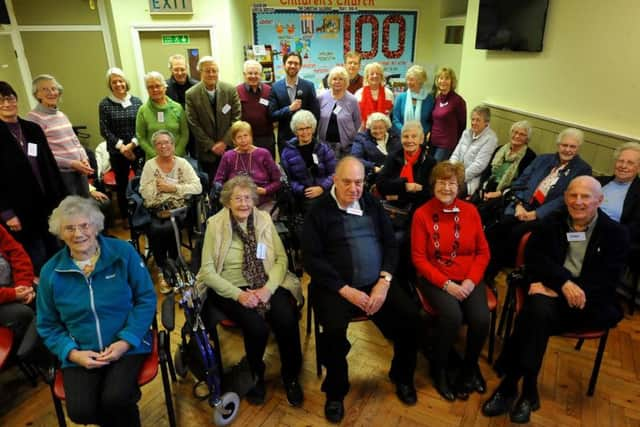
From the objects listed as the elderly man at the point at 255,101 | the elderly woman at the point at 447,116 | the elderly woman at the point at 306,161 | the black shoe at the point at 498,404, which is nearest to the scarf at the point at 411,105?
the elderly woman at the point at 447,116

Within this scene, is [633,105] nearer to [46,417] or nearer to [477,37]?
[477,37]

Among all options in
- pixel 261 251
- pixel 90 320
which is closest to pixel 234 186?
pixel 261 251

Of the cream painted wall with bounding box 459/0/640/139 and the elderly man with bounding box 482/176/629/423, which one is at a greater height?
the cream painted wall with bounding box 459/0/640/139

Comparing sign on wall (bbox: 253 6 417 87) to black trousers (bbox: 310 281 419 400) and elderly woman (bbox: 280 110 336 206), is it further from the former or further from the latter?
black trousers (bbox: 310 281 419 400)

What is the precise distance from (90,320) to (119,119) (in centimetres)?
254

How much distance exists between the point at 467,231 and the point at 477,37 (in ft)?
10.7

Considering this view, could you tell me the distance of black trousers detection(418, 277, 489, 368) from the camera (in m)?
2.25

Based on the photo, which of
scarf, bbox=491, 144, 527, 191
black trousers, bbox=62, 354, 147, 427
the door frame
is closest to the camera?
black trousers, bbox=62, 354, 147, 427

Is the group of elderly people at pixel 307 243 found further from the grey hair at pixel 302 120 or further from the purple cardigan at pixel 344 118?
the purple cardigan at pixel 344 118

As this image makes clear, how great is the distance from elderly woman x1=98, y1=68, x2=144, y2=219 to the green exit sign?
197 centimetres

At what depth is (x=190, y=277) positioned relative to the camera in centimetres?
206

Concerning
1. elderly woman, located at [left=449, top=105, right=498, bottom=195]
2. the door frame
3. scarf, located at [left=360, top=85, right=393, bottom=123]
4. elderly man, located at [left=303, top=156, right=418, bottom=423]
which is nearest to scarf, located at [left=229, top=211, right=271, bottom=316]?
elderly man, located at [left=303, top=156, right=418, bottom=423]

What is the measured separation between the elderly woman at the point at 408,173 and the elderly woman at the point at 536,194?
72 centimetres

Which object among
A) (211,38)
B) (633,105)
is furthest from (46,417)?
(211,38)
